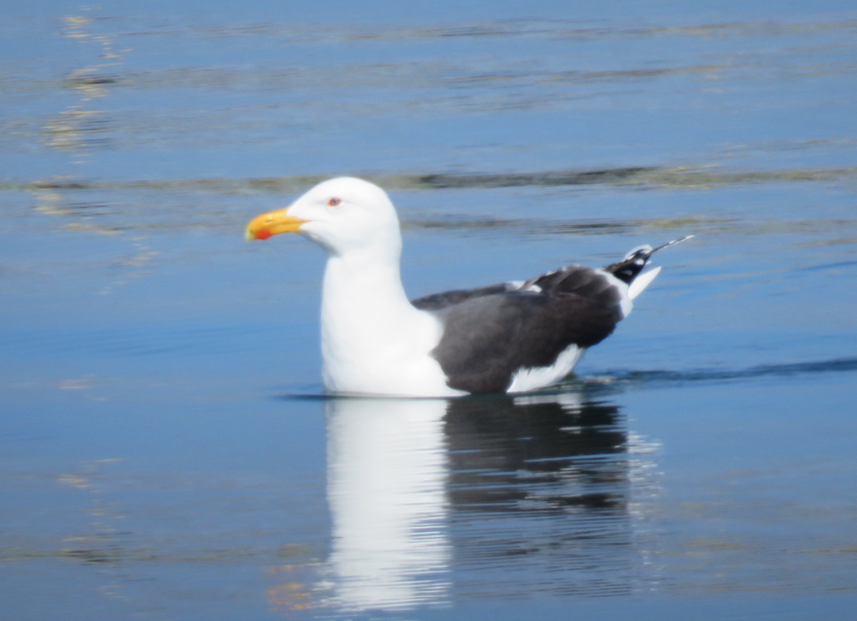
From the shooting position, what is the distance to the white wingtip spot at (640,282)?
30.3 feet

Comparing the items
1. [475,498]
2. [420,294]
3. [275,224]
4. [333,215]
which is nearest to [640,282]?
[420,294]

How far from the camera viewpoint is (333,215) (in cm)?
763

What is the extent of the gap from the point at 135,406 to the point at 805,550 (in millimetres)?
3712

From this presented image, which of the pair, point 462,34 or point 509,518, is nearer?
point 509,518

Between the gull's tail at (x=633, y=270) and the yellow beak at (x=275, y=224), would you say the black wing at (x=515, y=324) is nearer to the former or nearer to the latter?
the gull's tail at (x=633, y=270)

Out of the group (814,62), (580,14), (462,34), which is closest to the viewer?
(814,62)

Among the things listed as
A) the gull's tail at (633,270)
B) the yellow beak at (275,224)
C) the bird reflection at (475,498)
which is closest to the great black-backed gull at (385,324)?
the yellow beak at (275,224)

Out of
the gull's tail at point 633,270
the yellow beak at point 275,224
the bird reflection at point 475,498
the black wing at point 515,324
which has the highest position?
the yellow beak at point 275,224

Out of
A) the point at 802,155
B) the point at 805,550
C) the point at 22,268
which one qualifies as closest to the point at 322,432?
the point at 805,550

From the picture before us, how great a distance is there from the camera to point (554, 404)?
306 inches

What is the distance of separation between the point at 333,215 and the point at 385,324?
0.59 meters

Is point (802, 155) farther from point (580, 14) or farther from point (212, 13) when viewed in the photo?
point (212, 13)

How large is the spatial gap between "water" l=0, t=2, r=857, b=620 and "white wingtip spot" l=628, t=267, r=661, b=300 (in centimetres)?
27

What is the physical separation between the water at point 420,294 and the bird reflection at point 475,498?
0.06 feet
